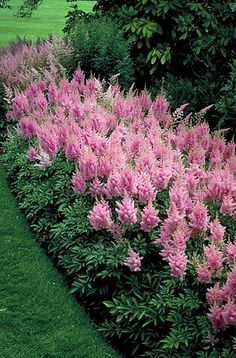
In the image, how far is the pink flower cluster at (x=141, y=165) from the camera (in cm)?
441

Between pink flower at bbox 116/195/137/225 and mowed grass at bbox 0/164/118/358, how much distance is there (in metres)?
0.82

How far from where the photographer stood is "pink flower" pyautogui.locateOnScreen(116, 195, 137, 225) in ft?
15.2

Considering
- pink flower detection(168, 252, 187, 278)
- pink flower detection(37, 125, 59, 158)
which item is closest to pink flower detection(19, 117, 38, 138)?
pink flower detection(37, 125, 59, 158)

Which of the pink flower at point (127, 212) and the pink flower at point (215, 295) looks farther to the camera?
the pink flower at point (127, 212)

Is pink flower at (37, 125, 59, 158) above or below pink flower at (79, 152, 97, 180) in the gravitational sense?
below

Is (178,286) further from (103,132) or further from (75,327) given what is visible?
(103,132)

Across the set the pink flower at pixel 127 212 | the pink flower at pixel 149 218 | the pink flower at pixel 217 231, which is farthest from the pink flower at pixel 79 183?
the pink flower at pixel 217 231

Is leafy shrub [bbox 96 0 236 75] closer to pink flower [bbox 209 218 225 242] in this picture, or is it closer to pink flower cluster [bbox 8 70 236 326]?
pink flower cluster [bbox 8 70 236 326]

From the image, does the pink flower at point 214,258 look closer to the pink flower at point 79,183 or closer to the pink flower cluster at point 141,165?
the pink flower cluster at point 141,165

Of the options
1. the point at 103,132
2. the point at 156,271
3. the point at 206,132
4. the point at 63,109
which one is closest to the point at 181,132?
the point at 206,132

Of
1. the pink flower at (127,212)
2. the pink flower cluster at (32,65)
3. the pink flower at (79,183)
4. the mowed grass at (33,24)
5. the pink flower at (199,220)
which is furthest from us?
the mowed grass at (33,24)

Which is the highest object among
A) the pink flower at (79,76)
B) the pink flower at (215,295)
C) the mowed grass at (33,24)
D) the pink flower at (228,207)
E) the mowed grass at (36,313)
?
the pink flower at (228,207)

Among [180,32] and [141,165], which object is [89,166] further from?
[180,32]

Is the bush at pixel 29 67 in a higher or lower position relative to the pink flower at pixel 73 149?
lower
